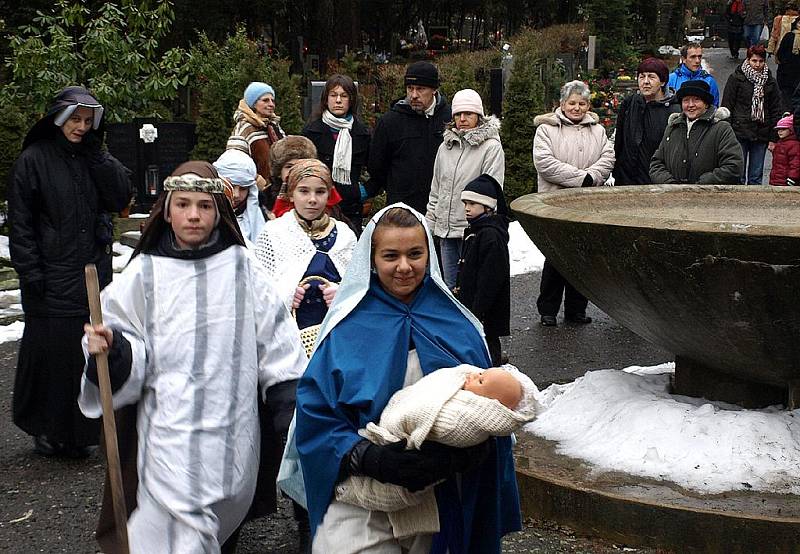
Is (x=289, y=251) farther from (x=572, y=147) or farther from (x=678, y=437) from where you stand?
(x=572, y=147)

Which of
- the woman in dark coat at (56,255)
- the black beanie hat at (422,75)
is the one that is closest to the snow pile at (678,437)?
the woman in dark coat at (56,255)

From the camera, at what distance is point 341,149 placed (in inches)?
314

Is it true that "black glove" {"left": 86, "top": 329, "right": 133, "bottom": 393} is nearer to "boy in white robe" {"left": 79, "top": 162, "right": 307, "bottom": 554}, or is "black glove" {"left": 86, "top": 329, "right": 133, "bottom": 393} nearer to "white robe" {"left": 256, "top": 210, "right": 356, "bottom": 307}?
"boy in white robe" {"left": 79, "top": 162, "right": 307, "bottom": 554}

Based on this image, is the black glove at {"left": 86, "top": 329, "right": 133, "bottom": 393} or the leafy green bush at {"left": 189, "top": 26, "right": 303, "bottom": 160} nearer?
Answer: the black glove at {"left": 86, "top": 329, "right": 133, "bottom": 393}

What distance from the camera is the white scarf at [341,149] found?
7973 mm

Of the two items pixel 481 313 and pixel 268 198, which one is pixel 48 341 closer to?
pixel 268 198

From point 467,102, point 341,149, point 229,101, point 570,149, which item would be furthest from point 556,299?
point 229,101

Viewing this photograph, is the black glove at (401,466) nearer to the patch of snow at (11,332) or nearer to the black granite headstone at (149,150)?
the patch of snow at (11,332)

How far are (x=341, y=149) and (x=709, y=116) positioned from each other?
247cm

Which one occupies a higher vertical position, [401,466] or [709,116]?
[709,116]

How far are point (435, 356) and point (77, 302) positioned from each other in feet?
10.7

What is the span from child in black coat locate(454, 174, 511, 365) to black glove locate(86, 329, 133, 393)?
3478 millimetres

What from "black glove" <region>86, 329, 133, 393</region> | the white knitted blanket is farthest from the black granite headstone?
the white knitted blanket

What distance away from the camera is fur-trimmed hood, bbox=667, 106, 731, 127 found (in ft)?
26.1
